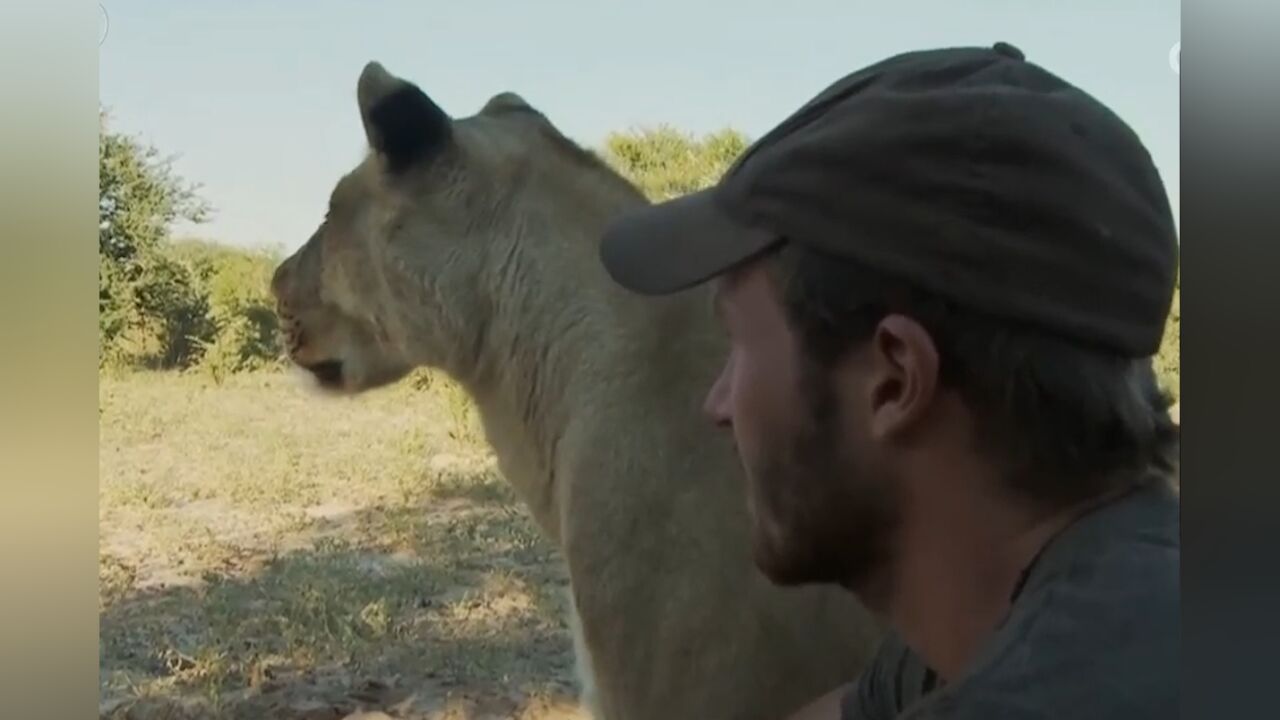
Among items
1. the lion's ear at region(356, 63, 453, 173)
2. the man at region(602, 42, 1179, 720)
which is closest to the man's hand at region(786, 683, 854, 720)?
the man at region(602, 42, 1179, 720)

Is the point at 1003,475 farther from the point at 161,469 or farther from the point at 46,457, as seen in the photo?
the point at 161,469

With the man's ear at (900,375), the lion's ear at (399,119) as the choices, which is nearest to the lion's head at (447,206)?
the lion's ear at (399,119)

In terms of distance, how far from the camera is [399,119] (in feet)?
5.18

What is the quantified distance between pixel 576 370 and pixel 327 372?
46 cm

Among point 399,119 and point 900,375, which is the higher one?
point 399,119

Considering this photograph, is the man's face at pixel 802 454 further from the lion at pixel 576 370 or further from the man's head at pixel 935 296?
the lion at pixel 576 370

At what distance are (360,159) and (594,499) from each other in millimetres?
538

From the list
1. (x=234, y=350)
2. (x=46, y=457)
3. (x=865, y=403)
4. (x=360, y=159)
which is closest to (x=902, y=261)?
(x=865, y=403)

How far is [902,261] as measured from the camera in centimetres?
80

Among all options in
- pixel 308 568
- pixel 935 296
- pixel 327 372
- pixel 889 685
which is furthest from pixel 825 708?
pixel 308 568

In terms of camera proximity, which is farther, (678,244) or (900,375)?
(678,244)

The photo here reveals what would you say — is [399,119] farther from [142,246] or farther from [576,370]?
[142,246]

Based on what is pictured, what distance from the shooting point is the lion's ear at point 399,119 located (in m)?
1.55

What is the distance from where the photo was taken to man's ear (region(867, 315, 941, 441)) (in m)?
0.81
